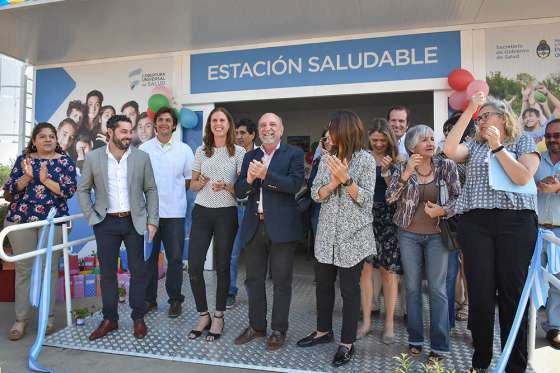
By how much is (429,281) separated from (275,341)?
1.21 m

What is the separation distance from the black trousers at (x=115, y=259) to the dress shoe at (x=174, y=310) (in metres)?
0.41

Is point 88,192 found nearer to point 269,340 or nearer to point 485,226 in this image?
point 269,340

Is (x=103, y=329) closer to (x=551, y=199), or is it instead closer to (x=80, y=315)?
(x=80, y=315)

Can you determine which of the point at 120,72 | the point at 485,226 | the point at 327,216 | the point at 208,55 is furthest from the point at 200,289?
the point at 120,72

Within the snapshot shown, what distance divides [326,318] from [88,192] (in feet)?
7.12

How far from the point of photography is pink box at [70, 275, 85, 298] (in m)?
4.64

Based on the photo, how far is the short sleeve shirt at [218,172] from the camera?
3238mm

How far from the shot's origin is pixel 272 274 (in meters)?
3.12

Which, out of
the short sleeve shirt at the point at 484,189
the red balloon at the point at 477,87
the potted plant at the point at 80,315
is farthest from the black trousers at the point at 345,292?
the red balloon at the point at 477,87

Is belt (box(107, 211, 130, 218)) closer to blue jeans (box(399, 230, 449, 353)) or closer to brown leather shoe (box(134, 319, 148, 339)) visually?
brown leather shoe (box(134, 319, 148, 339))

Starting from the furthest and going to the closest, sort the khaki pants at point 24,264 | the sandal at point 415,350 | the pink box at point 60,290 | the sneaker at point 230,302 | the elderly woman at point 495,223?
1. the pink box at point 60,290
2. the sneaker at point 230,302
3. the khaki pants at point 24,264
4. the sandal at point 415,350
5. the elderly woman at point 495,223

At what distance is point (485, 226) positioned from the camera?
7.89 ft

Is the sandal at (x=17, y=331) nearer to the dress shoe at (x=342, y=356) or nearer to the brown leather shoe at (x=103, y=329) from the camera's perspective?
the brown leather shoe at (x=103, y=329)

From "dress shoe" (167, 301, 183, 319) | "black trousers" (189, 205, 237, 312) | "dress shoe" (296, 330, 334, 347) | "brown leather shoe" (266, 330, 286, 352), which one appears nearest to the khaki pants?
"dress shoe" (167, 301, 183, 319)
